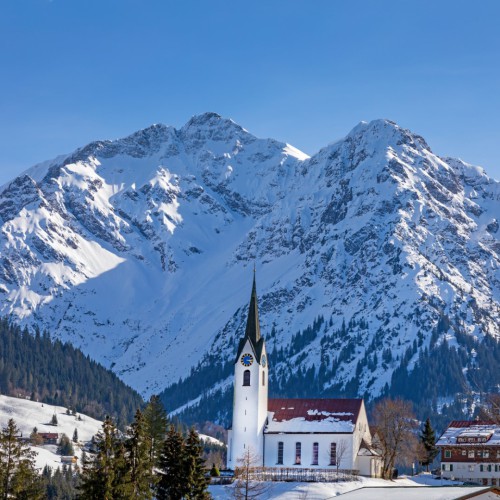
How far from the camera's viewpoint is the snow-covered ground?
109m

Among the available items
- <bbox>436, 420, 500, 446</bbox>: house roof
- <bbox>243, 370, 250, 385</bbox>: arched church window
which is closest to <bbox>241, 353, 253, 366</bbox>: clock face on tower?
<bbox>243, 370, 250, 385</bbox>: arched church window

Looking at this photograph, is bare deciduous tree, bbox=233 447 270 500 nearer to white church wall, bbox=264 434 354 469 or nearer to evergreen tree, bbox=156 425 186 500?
evergreen tree, bbox=156 425 186 500

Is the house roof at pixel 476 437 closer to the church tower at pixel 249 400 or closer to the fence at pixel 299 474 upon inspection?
the fence at pixel 299 474

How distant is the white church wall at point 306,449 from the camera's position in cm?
17625

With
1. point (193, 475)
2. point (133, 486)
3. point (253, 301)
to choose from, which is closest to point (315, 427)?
point (253, 301)

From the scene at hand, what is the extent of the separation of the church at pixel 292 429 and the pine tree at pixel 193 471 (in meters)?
51.5

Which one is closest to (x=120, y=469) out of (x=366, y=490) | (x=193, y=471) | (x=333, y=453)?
(x=193, y=471)

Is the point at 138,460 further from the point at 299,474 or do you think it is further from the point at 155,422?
the point at 299,474

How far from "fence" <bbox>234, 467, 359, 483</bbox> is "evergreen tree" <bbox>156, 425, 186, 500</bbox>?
25.1m

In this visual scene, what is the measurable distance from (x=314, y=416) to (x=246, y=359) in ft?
41.8

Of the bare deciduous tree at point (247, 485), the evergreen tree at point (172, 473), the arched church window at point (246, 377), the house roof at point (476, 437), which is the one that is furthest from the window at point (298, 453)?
the evergreen tree at point (172, 473)

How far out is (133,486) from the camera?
11206cm

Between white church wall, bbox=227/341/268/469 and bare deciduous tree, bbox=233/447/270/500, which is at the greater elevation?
white church wall, bbox=227/341/268/469

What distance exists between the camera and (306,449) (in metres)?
178
